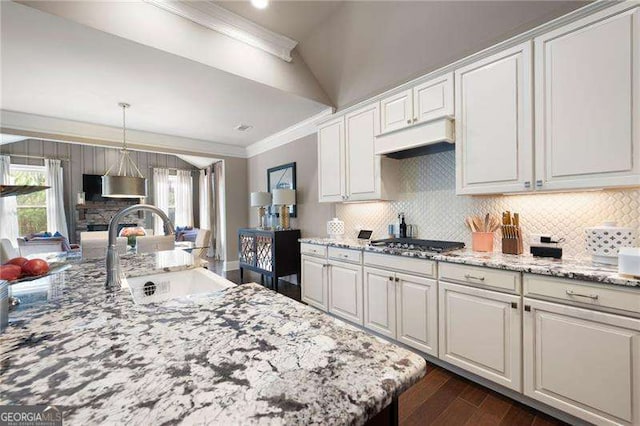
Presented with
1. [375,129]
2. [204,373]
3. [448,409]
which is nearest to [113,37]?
[375,129]

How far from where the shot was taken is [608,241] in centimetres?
153

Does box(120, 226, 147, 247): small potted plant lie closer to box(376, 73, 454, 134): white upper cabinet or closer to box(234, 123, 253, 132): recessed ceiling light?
box(234, 123, 253, 132): recessed ceiling light

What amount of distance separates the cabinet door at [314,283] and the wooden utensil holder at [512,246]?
1.71 m

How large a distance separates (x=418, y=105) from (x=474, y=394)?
2.27 metres

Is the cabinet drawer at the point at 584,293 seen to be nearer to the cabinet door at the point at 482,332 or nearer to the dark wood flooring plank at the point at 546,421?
the cabinet door at the point at 482,332

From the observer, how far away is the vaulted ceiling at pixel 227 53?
2.10m

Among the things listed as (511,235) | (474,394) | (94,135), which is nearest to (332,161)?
(511,235)

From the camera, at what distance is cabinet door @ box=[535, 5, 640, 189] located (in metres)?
1.48

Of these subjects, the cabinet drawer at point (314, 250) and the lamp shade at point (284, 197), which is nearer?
the cabinet drawer at point (314, 250)

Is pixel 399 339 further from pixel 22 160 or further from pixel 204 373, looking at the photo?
pixel 22 160

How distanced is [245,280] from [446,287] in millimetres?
3686

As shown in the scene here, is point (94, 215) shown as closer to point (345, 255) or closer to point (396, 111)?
point (345, 255)

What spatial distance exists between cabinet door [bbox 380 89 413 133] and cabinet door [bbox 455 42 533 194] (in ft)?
1.35

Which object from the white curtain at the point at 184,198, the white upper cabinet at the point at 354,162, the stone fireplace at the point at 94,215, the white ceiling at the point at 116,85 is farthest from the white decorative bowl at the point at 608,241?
the white curtain at the point at 184,198
